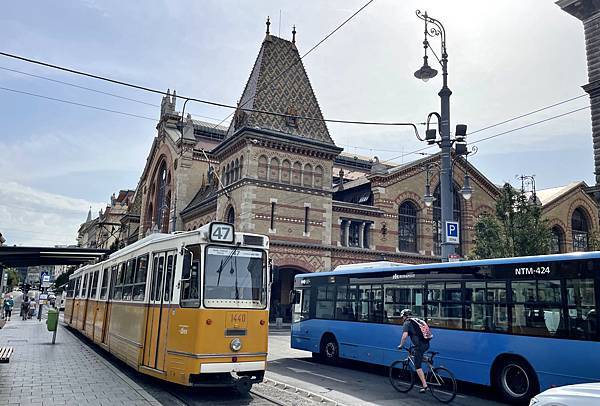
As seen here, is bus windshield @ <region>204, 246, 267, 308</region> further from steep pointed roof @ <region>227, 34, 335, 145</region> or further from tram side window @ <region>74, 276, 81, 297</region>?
steep pointed roof @ <region>227, 34, 335, 145</region>

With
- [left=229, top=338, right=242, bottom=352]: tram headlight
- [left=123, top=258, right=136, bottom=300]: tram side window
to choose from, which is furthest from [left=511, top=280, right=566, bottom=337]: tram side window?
[left=123, top=258, right=136, bottom=300]: tram side window

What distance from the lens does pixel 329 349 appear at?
46.1 ft

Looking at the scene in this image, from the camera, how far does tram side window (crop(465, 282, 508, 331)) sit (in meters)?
9.48

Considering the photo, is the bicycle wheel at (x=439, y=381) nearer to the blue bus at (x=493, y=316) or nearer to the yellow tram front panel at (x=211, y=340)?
the blue bus at (x=493, y=316)

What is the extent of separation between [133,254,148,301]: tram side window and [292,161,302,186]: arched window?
60.4ft

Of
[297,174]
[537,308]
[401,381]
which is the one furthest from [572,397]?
[297,174]

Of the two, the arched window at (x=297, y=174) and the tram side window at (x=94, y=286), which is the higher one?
the arched window at (x=297, y=174)

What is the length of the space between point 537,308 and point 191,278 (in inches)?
254

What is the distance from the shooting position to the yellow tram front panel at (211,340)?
8.07m

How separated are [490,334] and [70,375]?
29.1 feet

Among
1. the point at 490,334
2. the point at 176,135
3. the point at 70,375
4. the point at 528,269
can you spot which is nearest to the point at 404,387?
the point at 490,334

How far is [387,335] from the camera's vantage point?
39.2 ft

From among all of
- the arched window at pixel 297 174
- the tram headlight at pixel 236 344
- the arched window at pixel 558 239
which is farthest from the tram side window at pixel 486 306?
the arched window at pixel 558 239

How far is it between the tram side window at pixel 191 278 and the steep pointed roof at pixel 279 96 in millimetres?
19820
